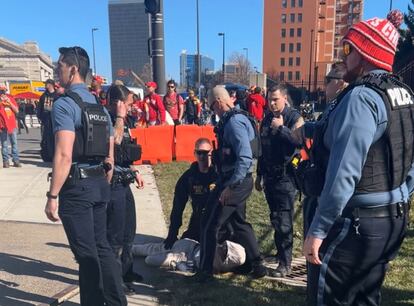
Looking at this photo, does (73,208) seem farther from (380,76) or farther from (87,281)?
(380,76)

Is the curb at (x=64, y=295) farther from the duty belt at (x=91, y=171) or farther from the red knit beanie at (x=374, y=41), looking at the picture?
the red knit beanie at (x=374, y=41)

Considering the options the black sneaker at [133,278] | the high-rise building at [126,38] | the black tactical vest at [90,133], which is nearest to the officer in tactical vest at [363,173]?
the black tactical vest at [90,133]

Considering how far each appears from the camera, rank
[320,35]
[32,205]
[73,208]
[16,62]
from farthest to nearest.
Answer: [320,35] < [16,62] < [32,205] < [73,208]

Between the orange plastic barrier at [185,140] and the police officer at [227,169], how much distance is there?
632 cm

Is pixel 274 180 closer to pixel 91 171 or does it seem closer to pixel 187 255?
pixel 187 255

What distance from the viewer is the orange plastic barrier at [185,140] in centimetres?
1022

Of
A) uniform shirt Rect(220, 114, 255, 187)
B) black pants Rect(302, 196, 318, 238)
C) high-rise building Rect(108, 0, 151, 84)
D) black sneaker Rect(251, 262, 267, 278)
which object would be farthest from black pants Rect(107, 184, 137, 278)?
high-rise building Rect(108, 0, 151, 84)

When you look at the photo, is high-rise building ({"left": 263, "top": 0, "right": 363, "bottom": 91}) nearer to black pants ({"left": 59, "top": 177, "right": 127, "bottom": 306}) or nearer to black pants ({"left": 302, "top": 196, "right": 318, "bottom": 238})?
black pants ({"left": 59, "top": 177, "right": 127, "bottom": 306})

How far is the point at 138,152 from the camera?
382 cm

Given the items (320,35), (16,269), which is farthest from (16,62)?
(16,269)

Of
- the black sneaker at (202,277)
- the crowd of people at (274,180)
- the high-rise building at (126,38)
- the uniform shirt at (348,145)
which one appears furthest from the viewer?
the high-rise building at (126,38)

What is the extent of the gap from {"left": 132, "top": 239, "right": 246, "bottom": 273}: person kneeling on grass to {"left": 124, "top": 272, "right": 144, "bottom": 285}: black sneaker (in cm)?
33

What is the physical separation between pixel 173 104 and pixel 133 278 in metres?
8.33

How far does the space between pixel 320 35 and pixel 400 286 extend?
288 feet
